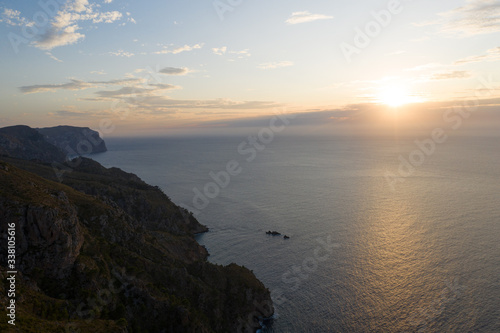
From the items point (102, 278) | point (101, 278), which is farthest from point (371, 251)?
point (101, 278)

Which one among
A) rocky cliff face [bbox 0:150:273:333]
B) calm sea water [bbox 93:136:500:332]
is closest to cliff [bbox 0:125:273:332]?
rocky cliff face [bbox 0:150:273:333]

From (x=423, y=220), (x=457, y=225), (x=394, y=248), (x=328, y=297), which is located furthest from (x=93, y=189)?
(x=457, y=225)

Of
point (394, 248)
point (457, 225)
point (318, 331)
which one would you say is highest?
point (457, 225)

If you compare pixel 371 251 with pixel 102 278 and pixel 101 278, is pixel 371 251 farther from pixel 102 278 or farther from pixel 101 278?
pixel 101 278

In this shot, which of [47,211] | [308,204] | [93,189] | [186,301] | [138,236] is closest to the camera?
[47,211]

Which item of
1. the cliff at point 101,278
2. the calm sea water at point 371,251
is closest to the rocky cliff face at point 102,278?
the cliff at point 101,278

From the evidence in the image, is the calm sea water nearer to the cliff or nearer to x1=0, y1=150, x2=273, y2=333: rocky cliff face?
x1=0, y1=150, x2=273, y2=333: rocky cliff face

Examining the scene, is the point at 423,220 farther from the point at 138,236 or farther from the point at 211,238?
the point at 138,236

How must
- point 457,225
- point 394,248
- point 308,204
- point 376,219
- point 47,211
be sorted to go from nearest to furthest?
point 47,211, point 394,248, point 457,225, point 376,219, point 308,204
